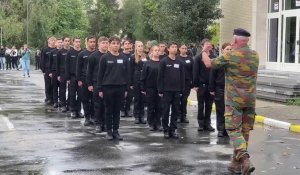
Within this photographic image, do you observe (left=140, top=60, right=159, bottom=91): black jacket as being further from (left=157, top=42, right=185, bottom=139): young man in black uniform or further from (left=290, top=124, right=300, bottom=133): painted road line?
(left=290, top=124, right=300, bottom=133): painted road line

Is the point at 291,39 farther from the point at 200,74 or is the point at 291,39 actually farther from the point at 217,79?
the point at 217,79

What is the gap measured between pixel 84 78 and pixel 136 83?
141 cm

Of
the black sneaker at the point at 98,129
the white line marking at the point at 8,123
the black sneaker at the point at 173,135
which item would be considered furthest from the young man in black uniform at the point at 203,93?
the white line marking at the point at 8,123

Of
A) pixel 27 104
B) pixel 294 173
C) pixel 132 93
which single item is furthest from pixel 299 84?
pixel 294 173

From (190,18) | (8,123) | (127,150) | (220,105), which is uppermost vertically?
(190,18)

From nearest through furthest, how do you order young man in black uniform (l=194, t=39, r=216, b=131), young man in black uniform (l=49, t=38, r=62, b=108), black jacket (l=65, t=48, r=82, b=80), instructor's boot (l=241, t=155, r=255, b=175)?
instructor's boot (l=241, t=155, r=255, b=175), young man in black uniform (l=194, t=39, r=216, b=131), black jacket (l=65, t=48, r=82, b=80), young man in black uniform (l=49, t=38, r=62, b=108)

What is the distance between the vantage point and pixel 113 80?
417 inches

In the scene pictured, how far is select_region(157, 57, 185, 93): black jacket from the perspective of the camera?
1103 centimetres

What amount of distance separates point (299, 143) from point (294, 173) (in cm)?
298

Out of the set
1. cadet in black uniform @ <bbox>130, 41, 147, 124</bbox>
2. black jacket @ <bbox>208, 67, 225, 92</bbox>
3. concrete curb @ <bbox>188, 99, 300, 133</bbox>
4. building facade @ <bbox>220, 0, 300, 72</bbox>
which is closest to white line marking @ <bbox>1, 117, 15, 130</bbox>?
cadet in black uniform @ <bbox>130, 41, 147, 124</bbox>

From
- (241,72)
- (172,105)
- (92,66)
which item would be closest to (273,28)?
(92,66)

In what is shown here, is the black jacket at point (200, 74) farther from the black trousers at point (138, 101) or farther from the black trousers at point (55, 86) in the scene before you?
the black trousers at point (55, 86)

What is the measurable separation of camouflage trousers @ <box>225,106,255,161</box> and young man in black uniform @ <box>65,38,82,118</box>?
6.97m

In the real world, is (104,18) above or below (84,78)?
above
